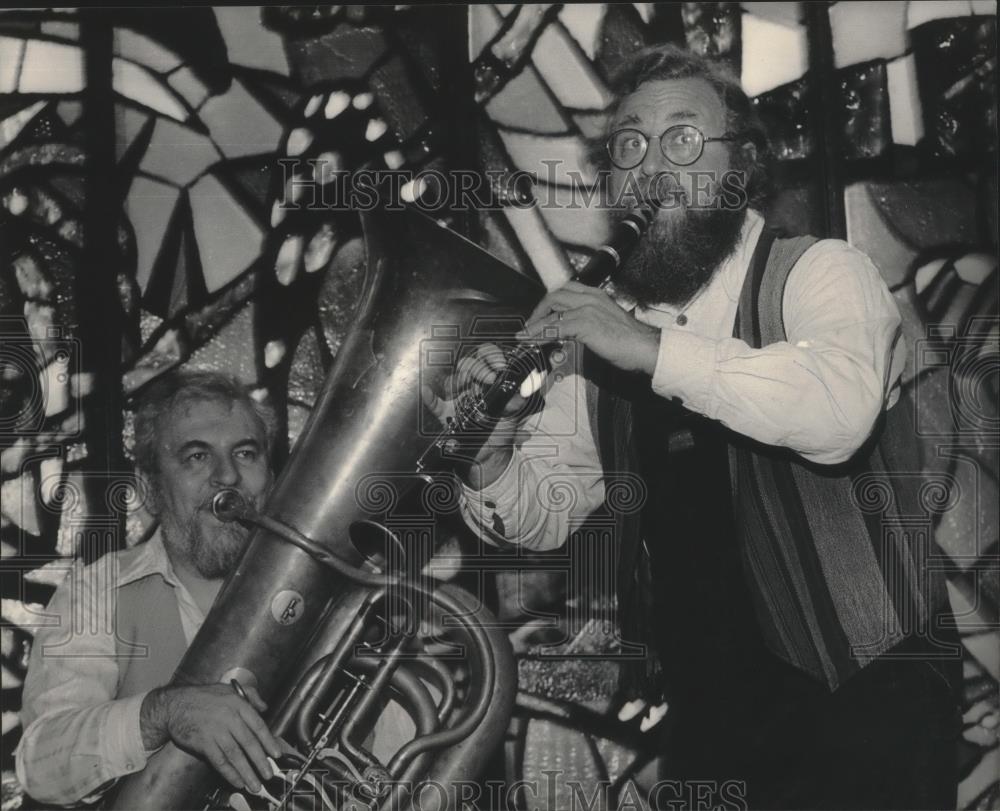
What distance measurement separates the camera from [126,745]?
2.62 metres

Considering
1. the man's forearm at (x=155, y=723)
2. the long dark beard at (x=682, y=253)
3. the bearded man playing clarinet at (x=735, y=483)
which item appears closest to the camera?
the bearded man playing clarinet at (x=735, y=483)

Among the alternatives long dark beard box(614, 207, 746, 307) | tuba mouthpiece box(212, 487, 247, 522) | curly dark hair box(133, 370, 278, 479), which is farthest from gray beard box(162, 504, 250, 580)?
long dark beard box(614, 207, 746, 307)

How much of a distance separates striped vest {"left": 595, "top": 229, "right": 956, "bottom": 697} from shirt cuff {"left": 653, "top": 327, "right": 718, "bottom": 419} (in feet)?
0.79

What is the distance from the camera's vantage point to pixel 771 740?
2.71 meters

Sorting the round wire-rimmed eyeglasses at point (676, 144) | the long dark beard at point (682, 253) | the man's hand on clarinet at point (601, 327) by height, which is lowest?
the man's hand on clarinet at point (601, 327)

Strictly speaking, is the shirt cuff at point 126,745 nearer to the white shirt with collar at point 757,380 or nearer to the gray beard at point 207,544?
the gray beard at point 207,544

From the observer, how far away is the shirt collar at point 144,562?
2799 millimetres

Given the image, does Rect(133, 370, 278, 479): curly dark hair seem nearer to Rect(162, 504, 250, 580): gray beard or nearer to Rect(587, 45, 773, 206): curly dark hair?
Rect(162, 504, 250, 580): gray beard

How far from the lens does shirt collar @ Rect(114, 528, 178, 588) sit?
2.80m

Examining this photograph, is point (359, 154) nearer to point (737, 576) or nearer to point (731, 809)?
point (737, 576)

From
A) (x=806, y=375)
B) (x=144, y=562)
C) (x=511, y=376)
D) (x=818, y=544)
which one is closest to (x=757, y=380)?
(x=806, y=375)

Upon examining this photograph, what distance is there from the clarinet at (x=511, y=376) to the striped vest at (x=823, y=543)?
0.90 feet

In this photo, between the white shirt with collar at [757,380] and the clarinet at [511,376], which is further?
the clarinet at [511,376]

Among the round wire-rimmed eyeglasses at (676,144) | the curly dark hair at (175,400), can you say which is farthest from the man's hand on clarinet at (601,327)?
the curly dark hair at (175,400)
